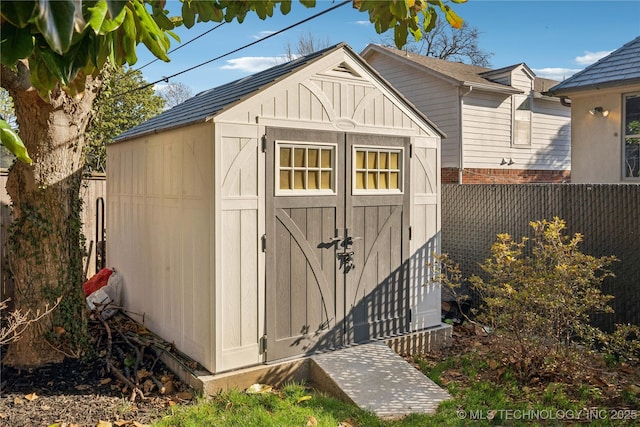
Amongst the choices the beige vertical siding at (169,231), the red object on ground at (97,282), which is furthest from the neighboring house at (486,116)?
the red object on ground at (97,282)

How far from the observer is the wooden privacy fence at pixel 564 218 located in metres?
5.72

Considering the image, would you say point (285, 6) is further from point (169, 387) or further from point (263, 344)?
point (169, 387)

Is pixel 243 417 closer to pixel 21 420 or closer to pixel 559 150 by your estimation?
pixel 21 420

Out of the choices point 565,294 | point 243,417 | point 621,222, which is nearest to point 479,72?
point 621,222

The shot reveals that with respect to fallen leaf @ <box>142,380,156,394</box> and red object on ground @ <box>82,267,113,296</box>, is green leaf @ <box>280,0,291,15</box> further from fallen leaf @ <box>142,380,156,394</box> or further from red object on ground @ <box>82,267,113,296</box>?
red object on ground @ <box>82,267,113,296</box>

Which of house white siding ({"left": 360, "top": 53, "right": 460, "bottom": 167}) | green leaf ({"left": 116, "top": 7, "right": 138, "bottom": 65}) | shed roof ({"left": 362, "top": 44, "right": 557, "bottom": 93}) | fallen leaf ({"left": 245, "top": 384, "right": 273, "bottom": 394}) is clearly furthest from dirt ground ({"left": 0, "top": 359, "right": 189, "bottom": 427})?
shed roof ({"left": 362, "top": 44, "right": 557, "bottom": 93})

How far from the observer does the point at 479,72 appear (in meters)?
15.1

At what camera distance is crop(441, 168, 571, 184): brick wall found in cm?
1341

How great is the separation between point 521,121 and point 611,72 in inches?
215

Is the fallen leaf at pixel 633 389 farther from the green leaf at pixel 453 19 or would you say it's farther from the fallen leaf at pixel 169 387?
the fallen leaf at pixel 169 387

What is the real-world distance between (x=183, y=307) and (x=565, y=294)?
3758 millimetres

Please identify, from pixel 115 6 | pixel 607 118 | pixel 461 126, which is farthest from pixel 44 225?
pixel 461 126

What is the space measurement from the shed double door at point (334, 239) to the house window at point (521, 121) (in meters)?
9.95

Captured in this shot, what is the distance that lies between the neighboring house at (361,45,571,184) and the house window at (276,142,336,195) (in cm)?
871
